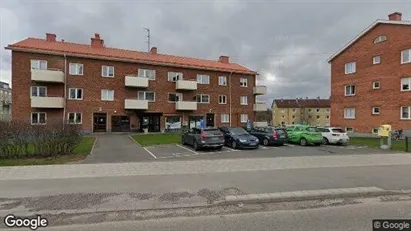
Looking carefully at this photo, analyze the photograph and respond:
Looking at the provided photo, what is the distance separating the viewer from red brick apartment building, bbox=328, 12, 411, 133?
24.4m

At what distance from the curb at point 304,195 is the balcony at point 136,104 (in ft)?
86.2

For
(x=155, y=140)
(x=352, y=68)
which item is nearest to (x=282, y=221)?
(x=155, y=140)

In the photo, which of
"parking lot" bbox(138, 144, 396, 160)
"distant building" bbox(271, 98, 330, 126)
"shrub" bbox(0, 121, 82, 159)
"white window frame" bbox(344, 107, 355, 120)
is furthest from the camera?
"distant building" bbox(271, 98, 330, 126)

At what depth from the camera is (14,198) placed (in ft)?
19.8

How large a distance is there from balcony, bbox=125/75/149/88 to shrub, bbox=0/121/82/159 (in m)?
18.7

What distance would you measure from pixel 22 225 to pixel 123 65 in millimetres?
28591

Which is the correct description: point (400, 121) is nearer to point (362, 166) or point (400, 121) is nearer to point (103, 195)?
point (362, 166)

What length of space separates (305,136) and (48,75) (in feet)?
82.0

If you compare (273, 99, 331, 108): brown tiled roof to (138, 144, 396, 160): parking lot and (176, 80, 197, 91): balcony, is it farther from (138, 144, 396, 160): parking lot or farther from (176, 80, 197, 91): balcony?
(138, 144, 396, 160): parking lot

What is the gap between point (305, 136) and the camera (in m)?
18.7

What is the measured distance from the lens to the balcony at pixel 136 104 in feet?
99.6

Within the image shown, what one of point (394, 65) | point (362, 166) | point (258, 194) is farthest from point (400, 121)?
A: point (258, 194)

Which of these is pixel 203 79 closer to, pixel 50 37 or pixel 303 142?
pixel 50 37

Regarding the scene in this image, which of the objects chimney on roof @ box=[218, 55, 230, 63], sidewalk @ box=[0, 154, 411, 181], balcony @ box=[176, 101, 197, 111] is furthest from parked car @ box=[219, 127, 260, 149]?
chimney on roof @ box=[218, 55, 230, 63]
